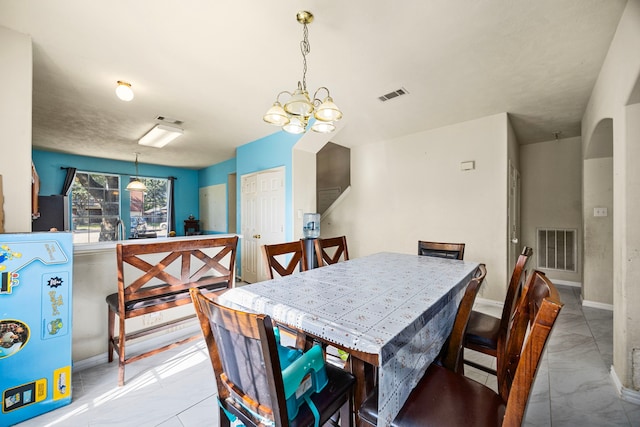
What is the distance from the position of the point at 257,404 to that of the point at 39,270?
1.75 m

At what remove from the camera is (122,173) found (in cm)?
664

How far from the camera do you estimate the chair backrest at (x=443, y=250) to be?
2477 millimetres

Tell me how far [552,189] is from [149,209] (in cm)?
945

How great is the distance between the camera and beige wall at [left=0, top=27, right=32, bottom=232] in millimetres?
1843

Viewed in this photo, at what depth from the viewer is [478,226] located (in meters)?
3.72

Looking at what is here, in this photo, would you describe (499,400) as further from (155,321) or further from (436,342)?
(155,321)

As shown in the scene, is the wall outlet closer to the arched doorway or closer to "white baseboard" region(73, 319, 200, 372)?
the arched doorway

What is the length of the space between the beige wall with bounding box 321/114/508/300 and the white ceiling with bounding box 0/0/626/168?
44cm

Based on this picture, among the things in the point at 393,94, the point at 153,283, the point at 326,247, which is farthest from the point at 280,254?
the point at 393,94

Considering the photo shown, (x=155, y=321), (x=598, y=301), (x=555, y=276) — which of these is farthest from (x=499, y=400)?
(x=555, y=276)

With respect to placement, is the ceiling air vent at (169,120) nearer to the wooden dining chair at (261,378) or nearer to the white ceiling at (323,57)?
the white ceiling at (323,57)

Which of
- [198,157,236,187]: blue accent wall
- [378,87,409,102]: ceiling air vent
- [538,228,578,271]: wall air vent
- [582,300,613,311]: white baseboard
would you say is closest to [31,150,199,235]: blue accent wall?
[198,157,236,187]: blue accent wall

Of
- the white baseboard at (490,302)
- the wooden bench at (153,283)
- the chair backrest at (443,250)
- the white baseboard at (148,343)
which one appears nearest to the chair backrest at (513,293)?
the chair backrest at (443,250)

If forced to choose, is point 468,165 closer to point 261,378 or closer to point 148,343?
point 261,378
